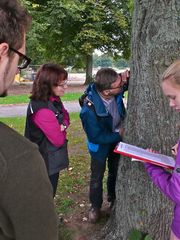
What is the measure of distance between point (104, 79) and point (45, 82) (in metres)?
0.55

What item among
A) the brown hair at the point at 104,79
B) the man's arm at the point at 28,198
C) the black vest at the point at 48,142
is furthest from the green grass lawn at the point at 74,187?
the man's arm at the point at 28,198

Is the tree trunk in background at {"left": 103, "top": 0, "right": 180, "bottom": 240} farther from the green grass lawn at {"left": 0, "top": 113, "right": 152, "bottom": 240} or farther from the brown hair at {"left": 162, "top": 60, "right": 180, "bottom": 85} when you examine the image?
the brown hair at {"left": 162, "top": 60, "right": 180, "bottom": 85}

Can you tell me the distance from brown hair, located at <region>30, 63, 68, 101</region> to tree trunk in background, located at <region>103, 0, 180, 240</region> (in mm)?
759

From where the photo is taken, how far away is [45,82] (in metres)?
3.48

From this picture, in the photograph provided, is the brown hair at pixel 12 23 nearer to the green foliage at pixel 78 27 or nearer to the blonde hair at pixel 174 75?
the blonde hair at pixel 174 75

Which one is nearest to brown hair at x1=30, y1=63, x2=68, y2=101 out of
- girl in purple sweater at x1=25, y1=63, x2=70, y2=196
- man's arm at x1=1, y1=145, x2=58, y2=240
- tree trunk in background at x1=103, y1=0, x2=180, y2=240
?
girl in purple sweater at x1=25, y1=63, x2=70, y2=196

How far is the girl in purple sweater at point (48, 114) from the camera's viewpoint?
11.3ft

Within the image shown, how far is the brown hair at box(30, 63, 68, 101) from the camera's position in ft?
11.3

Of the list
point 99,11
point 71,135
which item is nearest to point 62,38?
point 99,11

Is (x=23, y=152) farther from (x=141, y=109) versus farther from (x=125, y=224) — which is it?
(x=125, y=224)

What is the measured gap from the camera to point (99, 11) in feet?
81.9

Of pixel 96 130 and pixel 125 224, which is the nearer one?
pixel 125 224

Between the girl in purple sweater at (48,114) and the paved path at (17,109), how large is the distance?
8375 millimetres

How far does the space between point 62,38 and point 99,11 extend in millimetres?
3108
